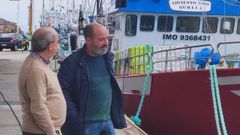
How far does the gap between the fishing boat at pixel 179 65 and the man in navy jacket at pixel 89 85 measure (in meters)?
3.03

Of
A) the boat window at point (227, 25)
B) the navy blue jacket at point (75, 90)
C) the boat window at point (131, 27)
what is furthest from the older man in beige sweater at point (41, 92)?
the boat window at point (227, 25)

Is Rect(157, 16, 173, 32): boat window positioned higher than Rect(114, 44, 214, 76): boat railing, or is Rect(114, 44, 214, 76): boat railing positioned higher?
Rect(157, 16, 173, 32): boat window

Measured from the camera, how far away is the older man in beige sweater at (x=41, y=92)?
388 centimetres

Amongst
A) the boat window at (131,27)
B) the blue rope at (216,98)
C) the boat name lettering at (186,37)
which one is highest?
the boat window at (131,27)

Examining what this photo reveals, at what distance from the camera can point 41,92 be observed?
3.87 metres

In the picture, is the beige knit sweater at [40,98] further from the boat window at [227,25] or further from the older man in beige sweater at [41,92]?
the boat window at [227,25]

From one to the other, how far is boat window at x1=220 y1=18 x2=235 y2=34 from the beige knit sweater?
334 inches

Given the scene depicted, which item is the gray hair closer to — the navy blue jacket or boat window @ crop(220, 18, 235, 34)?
the navy blue jacket

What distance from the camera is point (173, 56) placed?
8766 millimetres

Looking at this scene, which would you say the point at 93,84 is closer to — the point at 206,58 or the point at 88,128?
the point at 88,128

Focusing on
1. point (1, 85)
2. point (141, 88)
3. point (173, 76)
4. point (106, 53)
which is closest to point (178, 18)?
point (141, 88)

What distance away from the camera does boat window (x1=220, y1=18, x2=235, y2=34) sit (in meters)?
12.0

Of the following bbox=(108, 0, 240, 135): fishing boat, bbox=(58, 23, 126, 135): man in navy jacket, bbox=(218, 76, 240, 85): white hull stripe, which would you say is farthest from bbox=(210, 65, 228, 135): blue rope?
bbox=(58, 23, 126, 135): man in navy jacket

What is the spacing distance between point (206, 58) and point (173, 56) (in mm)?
1200
